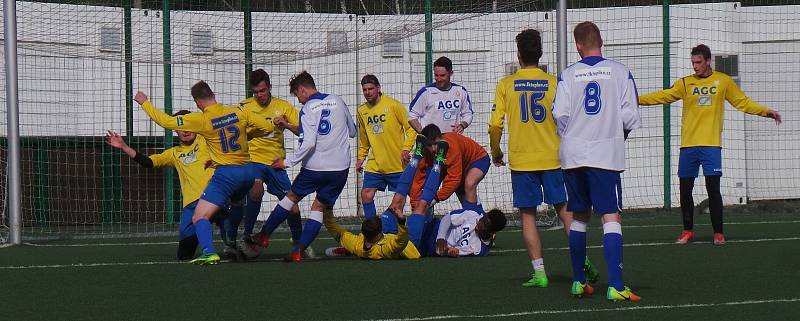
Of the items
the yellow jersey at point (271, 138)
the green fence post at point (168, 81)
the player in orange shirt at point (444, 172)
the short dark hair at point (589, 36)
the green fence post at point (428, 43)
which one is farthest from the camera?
the green fence post at point (428, 43)

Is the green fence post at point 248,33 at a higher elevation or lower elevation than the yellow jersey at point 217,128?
higher

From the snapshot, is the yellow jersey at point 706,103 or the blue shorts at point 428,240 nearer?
the blue shorts at point 428,240

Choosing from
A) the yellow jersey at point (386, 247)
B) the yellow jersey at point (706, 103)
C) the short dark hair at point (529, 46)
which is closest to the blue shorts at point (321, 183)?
the yellow jersey at point (386, 247)

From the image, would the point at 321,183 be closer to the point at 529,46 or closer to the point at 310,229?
the point at 310,229

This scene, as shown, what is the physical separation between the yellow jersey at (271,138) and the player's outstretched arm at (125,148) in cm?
117

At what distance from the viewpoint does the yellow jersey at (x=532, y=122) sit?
9258mm

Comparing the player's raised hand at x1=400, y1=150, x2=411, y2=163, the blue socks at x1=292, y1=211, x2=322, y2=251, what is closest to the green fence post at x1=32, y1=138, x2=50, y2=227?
the player's raised hand at x1=400, y1=150, x2=411, y2=163

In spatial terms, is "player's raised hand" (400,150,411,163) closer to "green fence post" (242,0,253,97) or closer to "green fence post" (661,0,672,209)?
"green fence post" (242,0,253,97)

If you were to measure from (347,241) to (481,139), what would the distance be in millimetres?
7194

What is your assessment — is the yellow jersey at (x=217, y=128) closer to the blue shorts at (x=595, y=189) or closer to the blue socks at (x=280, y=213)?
the blue socks at (x=280, y=213)

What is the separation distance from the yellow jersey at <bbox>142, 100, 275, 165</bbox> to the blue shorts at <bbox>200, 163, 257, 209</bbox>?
2.9 inches

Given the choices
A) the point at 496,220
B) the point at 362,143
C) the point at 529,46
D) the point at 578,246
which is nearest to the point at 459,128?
the point at 496,220

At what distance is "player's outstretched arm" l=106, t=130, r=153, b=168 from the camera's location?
37.2 ft

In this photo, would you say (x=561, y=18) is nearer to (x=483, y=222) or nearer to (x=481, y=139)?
(x=481, y=139)
